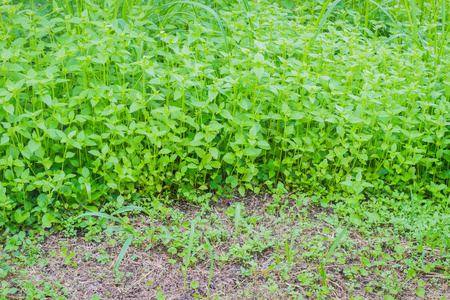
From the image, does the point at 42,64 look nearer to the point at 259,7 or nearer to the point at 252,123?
the point at 252,123

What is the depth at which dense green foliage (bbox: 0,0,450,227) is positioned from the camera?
250 cm

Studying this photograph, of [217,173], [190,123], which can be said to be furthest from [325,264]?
[190,123]

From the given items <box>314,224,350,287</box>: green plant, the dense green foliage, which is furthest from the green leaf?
<box>314,224,350,287</box>: green plant

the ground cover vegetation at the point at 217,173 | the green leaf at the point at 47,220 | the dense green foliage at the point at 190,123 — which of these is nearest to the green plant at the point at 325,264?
the ground cover vegetation at the point at 217,173

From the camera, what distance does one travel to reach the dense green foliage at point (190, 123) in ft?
8.20

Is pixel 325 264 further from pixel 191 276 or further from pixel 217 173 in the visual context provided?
pixel 217 173

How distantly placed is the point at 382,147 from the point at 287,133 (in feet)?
2.00

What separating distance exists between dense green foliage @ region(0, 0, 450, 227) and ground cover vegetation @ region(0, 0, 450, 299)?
12mm

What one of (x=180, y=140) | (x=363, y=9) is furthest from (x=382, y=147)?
(x=363, y=9)

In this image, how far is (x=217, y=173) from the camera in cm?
279

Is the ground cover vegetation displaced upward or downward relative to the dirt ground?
upward

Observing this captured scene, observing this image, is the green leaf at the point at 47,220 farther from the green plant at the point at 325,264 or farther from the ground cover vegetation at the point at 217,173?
the green plant at the point at 325,264

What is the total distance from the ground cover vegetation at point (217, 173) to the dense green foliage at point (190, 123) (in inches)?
0.5

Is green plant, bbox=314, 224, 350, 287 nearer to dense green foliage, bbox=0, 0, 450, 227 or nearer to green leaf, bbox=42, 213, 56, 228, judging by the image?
dense green foliage, bbox=0, 0, 450, 227
